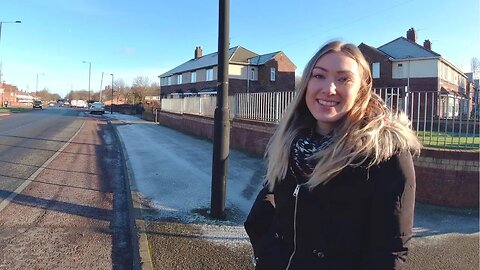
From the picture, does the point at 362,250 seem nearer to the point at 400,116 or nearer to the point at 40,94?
the point at 400,116

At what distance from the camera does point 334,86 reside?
1703 mm

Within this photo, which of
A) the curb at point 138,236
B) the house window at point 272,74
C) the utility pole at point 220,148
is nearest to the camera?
the curb at point 138,236

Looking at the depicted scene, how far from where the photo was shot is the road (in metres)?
4.27

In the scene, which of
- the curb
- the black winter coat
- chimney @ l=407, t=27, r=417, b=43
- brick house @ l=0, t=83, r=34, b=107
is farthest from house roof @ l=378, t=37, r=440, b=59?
brick house @ l=0, t=83, r=34, b=107

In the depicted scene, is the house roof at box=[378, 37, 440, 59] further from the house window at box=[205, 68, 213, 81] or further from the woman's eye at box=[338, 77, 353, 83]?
the woman's eye at box=[338, 77, 353, 83]

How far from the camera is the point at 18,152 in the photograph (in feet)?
39.3

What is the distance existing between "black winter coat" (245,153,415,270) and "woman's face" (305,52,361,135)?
28cm

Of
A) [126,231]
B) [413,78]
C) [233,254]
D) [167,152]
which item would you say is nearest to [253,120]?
[167,152]

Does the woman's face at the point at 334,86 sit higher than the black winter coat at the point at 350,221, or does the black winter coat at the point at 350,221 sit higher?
the woman's face at the point at 334,86

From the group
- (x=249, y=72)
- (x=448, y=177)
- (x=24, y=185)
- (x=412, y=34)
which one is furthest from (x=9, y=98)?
(x=448, y=177)

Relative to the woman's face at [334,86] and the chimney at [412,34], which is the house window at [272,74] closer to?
the chimney at [412,34]

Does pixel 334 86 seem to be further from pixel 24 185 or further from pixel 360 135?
pixel 24 185

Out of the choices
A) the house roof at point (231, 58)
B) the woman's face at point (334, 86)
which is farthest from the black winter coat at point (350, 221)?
the house roof at point (231, 58)

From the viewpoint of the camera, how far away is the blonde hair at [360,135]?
1549mm
